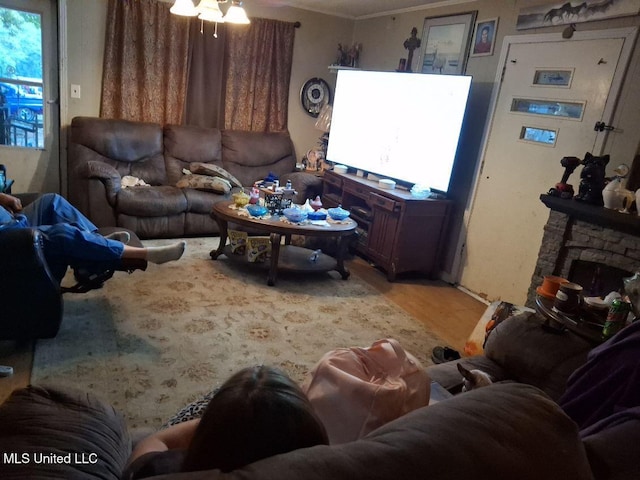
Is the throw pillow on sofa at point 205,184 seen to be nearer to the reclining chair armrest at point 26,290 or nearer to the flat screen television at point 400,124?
the flat screen television at point 400,124

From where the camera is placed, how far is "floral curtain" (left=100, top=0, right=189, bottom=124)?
4.60 metres

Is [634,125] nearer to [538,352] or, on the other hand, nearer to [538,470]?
[538,352]

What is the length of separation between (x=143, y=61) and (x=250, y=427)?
4.88m

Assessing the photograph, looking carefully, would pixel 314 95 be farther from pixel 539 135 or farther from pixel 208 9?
pixel 539 135

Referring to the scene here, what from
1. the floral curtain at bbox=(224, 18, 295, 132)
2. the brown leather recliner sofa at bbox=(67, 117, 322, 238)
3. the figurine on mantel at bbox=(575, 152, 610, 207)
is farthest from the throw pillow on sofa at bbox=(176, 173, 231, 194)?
the figurine on mantel at bbox=(575, 152, 610, 207)

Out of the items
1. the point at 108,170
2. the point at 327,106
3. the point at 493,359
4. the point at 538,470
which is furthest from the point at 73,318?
the point at 327,106

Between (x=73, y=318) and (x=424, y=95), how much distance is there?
10.6 feet

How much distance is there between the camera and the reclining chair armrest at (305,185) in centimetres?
493

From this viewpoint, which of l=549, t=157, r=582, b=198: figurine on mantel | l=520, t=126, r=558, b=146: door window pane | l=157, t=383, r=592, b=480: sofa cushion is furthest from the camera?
l=520, t=126, r=558, b=146: door window pane

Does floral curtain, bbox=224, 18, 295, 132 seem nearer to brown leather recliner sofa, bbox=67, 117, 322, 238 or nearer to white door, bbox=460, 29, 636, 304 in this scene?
brown leather recliner sofa, bbox=67, 117, 322, 238

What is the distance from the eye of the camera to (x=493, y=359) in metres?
2.06

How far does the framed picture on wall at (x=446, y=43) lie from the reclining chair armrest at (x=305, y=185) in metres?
1.55

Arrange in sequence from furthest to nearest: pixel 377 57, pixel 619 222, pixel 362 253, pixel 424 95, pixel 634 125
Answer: pixel 377 57 < pixel 362 253 < pixel 424 95 < pixel 634 125 < pixel 619 222

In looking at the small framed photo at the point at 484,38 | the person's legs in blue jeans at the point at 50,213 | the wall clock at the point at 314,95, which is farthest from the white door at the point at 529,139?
the person's legs in blue jeans at the point at 50,213
